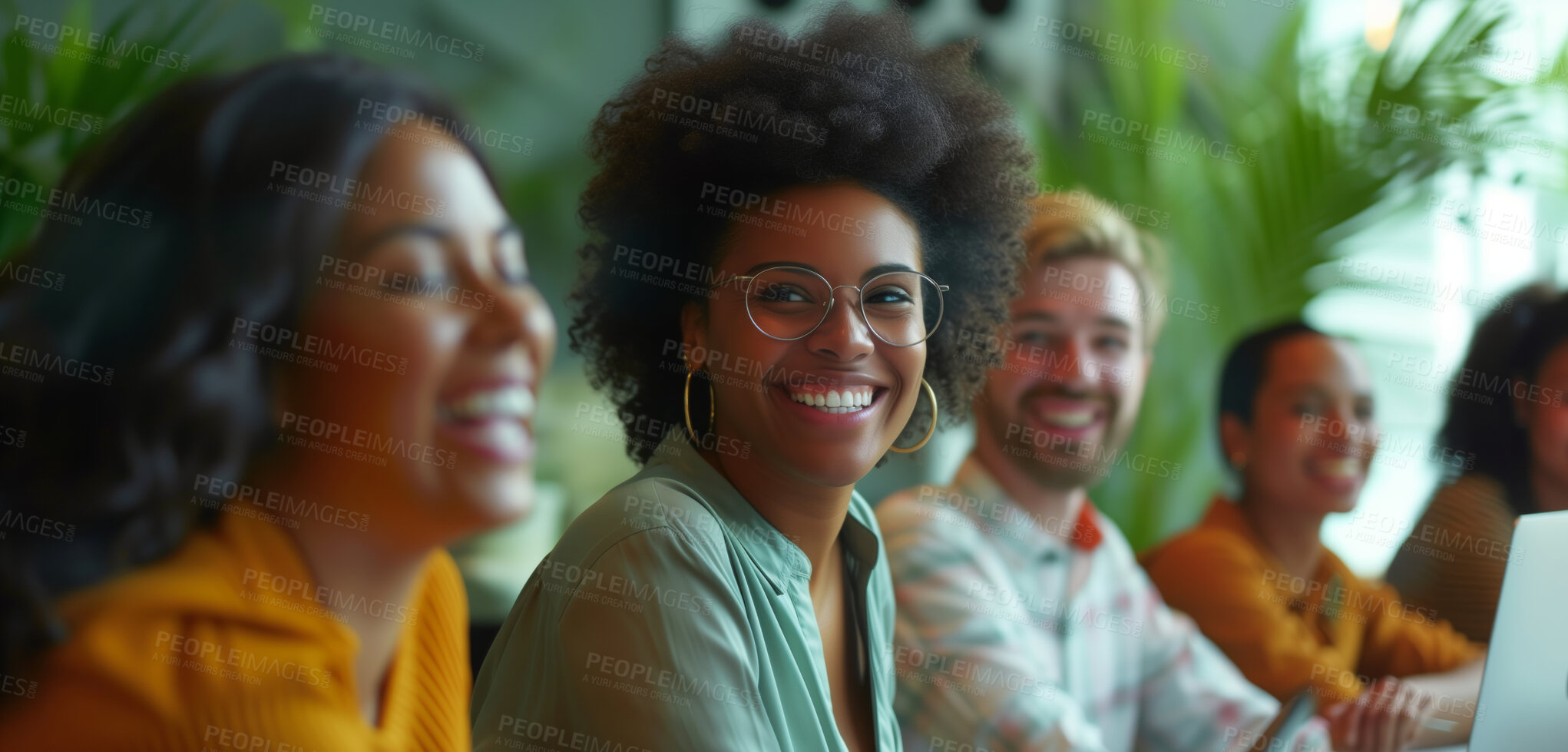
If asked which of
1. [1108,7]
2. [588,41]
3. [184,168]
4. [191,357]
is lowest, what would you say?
[191,357]

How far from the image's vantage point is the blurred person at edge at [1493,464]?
1957mm

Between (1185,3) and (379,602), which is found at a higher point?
(1185,3)

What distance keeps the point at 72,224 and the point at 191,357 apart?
0.16m

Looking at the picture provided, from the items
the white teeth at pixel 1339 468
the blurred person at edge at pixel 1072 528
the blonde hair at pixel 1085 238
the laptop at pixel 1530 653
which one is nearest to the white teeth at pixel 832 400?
the blurred person at edge at pixel 1072 528

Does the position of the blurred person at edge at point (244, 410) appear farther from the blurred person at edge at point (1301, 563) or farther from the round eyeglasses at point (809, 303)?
the blurred person at edge at point (1301, 563)

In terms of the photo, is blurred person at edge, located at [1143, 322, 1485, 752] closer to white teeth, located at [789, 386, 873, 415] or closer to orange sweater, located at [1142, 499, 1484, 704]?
orange sweater, located at [1142, 499, 1484, 704]

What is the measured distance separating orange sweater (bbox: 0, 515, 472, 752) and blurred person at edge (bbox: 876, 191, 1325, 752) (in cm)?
73

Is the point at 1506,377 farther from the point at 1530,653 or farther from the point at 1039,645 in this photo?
the point at 1039,645

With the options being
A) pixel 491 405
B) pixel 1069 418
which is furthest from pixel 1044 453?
pixel 491 405

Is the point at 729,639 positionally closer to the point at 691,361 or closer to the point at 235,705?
the point at 691,361

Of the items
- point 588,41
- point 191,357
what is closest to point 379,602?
point 191,357

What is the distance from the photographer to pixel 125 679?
2.90 ft

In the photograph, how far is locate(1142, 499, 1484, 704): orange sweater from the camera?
1780 millimetres

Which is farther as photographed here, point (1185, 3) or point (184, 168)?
point (1185, 3)
